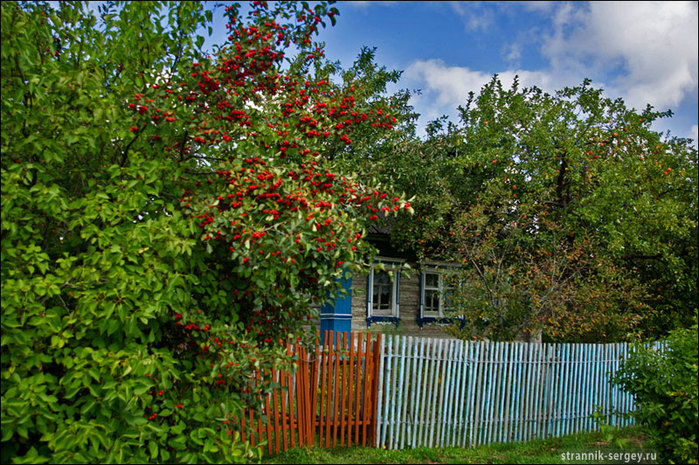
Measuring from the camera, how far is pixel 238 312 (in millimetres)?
4797

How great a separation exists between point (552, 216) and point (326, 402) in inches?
307

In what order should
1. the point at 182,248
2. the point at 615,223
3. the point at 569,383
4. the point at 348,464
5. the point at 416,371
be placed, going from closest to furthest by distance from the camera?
the point at 182,248, the point at 348,464, the point at 416,371, the point at 569,383, the point at 615,223

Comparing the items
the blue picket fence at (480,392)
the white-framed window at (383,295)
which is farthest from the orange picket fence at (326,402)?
the white-framed window at (383,295)

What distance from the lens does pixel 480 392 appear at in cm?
802

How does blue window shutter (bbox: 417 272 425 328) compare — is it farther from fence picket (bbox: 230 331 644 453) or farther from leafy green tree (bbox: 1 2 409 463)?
leafy green tree (bbox: 1 2 409 463)

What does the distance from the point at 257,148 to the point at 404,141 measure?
330 inches

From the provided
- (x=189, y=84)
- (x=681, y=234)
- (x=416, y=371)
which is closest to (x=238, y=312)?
(x=189, y=84)

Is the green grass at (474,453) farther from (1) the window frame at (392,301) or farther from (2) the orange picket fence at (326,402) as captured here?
(1) the window frame at (392,301)

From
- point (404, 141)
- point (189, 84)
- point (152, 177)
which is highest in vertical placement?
point (404, 141)

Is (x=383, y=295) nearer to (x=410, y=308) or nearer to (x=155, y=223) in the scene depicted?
(x=410, y=308)

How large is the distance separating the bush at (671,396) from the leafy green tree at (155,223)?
3847 millimetres

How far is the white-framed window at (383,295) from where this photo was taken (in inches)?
590

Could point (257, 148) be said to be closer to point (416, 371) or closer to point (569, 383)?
point (416, 371)

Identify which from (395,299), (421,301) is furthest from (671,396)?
(421,301)
